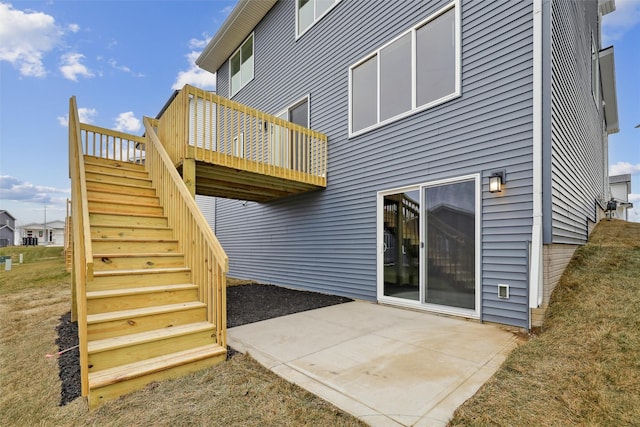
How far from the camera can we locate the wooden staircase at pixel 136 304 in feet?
7.71

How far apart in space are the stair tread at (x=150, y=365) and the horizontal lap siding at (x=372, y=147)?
330 cm

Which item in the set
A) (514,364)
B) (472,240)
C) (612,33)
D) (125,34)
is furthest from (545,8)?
(125,34)

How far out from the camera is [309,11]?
7219 millimetres

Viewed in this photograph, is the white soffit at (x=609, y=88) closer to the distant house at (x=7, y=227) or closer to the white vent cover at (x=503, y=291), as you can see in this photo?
the white vent cover at (x=503, y=291)

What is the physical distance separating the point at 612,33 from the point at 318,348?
14155 mm

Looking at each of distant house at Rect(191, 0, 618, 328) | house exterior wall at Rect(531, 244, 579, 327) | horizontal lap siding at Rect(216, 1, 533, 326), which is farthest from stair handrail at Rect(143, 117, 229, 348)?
house exterior wall at Rect(531, 244, 579, 327)

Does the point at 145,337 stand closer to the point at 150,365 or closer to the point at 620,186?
the point at 150,365

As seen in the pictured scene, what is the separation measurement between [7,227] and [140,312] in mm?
50123

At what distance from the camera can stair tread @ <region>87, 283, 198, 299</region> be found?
2785mm

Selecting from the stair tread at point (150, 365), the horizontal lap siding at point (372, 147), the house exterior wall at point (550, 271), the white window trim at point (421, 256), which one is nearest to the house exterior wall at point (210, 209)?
the horizontal lap siding at point (372, 147)

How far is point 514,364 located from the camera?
2553 mm

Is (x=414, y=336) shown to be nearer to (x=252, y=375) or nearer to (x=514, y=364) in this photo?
(x=514, y=364)

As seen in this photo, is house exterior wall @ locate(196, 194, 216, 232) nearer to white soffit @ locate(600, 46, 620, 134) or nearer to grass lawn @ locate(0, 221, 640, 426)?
grass lawn @ locate(0, 221, 640, 426)

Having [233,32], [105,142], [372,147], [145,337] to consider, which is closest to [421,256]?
[372,147]
